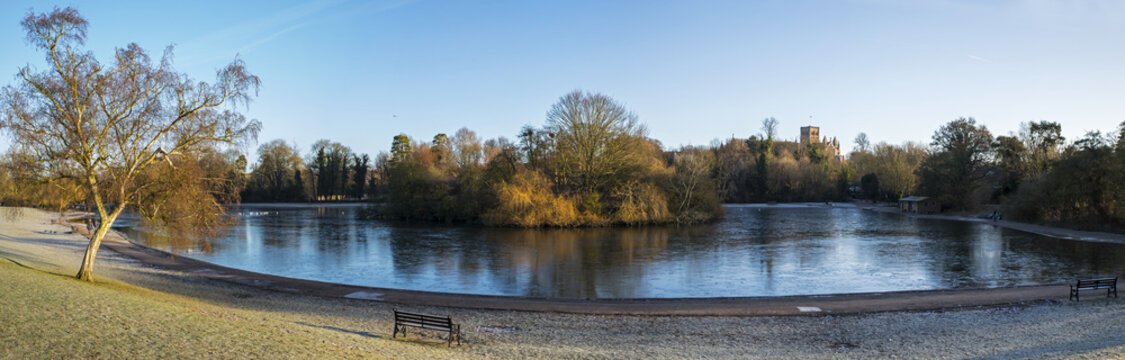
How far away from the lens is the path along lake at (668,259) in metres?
18.4

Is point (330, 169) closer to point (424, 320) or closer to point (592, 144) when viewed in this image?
point (592, 144)

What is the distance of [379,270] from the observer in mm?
22234

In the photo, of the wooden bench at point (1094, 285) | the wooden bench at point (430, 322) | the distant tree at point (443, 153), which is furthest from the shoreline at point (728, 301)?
the distant tree at point (443, 153)

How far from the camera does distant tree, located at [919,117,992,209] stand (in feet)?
182

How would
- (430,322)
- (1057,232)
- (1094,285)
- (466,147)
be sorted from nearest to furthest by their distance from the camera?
(430,322) < (1094,285) < (1057,232) < (466,147)

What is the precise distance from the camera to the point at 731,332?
1145 centimetres

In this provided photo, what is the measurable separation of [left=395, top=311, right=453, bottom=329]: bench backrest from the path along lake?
671cm

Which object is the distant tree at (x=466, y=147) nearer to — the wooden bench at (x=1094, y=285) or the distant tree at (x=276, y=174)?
the distant tree at (x=276, y=174)

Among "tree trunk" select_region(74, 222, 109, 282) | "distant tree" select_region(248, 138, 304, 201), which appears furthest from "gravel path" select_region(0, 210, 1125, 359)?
"distant tree" select_region(248, 138, 304, 201)

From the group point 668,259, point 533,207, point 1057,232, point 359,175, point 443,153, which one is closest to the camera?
point 668,259

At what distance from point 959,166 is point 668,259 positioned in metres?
45.0

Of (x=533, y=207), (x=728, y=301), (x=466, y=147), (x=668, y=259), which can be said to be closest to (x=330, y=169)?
(x=466, y=147)

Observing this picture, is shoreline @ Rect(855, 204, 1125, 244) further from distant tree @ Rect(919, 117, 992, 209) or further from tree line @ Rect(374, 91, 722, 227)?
tree line @ Rect(374, 91, 722, 227)

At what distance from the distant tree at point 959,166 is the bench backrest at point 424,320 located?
59.0 meters
